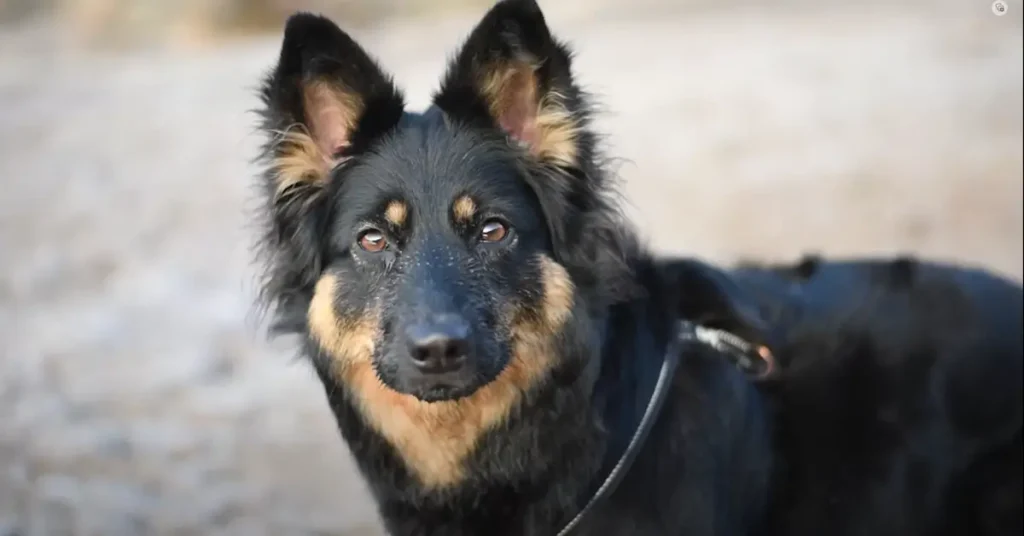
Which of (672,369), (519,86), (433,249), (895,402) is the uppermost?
(519,86)

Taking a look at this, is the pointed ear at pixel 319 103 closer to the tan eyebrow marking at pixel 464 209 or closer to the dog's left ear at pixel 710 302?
the tan eyebrow marking at pixel 464 209

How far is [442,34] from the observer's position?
17.6 meters

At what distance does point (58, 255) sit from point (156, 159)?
111 inches

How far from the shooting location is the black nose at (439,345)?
2850mm

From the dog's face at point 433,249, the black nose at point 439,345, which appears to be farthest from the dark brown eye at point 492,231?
the black nose at point 439,345

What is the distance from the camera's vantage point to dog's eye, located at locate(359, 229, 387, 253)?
3.24m

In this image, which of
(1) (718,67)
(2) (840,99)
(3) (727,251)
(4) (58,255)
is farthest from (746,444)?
(1) (718,67)

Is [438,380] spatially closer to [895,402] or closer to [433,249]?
[433,249]

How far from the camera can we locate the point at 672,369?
334 centimetres

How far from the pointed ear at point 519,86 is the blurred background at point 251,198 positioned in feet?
1.26

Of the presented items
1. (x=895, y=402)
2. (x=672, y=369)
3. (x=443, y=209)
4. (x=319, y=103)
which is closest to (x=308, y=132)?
(x=319, y=103)

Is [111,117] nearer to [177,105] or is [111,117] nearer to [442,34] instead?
[177,105]

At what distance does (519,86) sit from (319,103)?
0.72 metres

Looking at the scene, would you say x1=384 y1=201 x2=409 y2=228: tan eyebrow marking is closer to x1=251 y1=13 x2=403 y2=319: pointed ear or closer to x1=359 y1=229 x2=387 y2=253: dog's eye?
x1=359 y1=229 x2=387 y2=253: dog's eye
